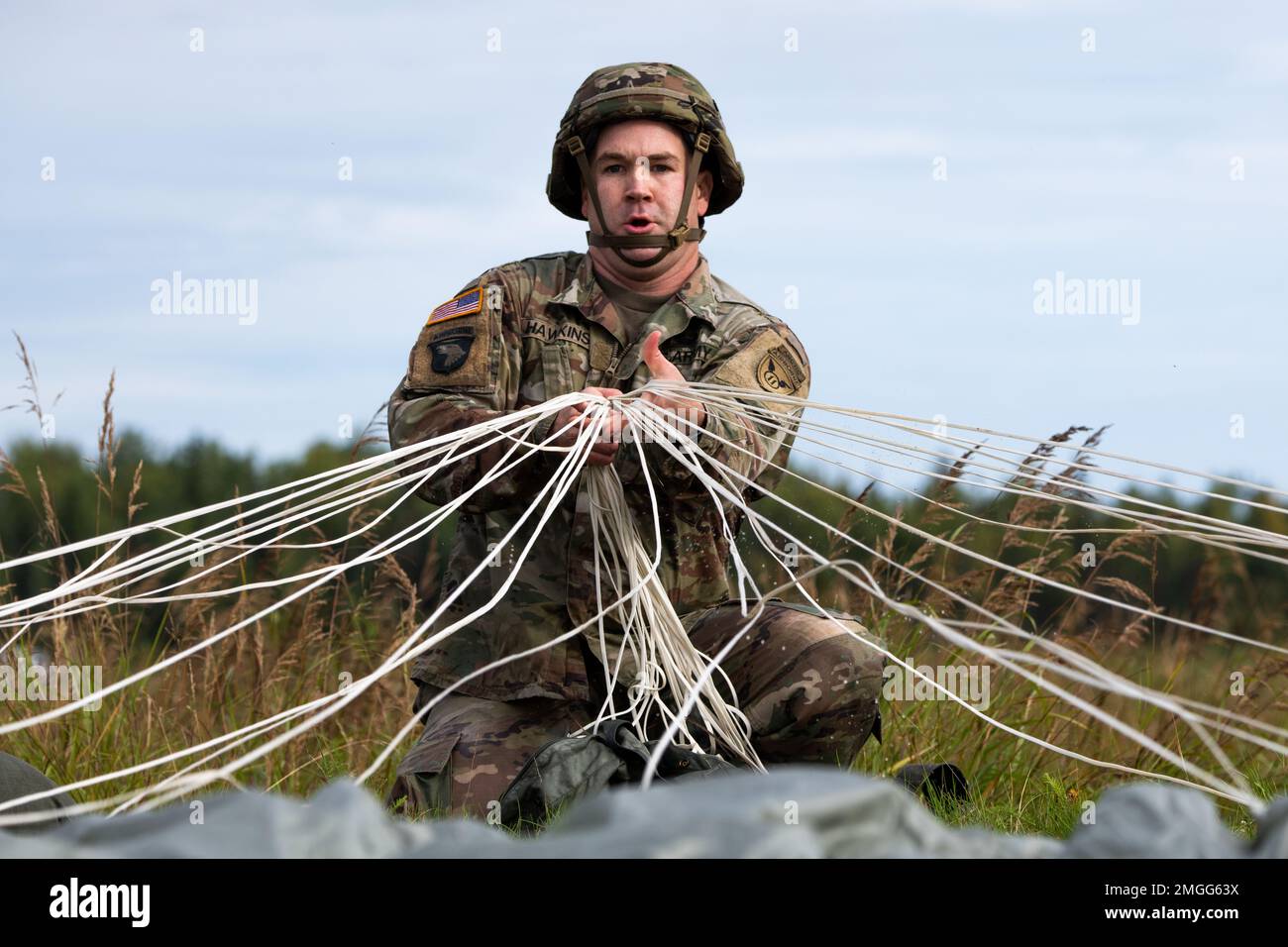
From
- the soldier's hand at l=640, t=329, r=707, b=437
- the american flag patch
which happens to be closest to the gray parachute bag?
the soldier's hand at l=640, t=329, r=707, b=437

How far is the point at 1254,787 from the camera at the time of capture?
11.9 ft

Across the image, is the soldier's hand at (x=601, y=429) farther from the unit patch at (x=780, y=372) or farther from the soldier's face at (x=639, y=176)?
the soldier's face at (x=639, y=176)

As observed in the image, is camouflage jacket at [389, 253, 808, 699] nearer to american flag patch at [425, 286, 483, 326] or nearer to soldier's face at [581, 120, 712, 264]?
american flag patch at [425, 286, 483, 326]

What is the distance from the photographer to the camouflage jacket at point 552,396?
3.57 meters

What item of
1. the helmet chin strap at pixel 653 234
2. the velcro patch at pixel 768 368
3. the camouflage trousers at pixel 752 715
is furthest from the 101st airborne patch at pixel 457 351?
the camouflage trousers at pixel 752 715

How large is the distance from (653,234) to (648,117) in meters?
0.31

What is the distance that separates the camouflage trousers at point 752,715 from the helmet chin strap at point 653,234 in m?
1.00

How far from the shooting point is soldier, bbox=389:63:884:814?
3.47 metres

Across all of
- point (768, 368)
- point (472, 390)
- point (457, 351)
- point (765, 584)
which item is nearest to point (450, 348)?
point (457, 351)

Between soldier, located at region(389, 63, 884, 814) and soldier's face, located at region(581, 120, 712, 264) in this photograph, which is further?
soldier's face, located at region(581, 120, 712, 264)

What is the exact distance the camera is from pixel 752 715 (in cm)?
355

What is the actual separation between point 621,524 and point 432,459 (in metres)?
0.63

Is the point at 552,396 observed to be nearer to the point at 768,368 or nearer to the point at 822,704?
the point at 768,368
